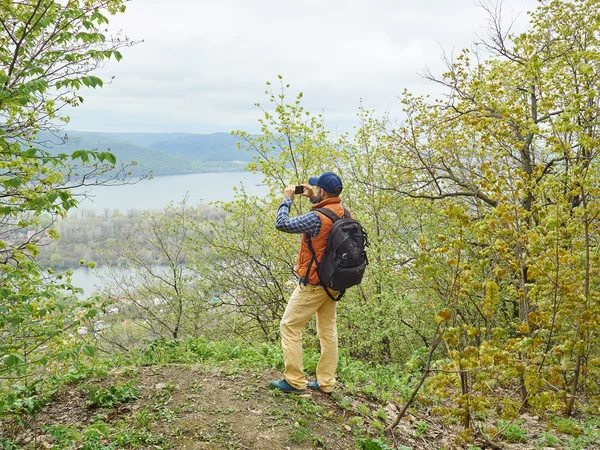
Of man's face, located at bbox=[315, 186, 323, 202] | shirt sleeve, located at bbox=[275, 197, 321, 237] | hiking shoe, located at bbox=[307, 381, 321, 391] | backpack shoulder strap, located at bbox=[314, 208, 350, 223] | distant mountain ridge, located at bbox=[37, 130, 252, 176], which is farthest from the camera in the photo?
distant mountain ridge, located at bbox=[37, 130, 252, 176]

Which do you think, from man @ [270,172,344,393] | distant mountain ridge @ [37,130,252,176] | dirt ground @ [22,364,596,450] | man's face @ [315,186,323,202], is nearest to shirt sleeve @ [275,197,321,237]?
man @ [270,172,344,393]

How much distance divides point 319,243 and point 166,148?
15536 centimetres

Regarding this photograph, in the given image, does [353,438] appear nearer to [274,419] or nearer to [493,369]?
[274,419]

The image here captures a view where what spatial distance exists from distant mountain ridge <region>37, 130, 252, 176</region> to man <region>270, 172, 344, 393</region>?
2007 mm

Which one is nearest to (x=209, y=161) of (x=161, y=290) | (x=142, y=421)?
(x=161, y=290)

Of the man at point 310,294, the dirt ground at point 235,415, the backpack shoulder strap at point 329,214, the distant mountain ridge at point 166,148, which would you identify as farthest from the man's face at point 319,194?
the dirt ground at point 235,415

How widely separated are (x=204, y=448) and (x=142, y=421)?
74 centimetres

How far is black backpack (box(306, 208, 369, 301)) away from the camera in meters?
4.63

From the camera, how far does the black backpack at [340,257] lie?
4629 mm

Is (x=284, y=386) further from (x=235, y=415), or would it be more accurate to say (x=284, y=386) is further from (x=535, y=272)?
(x=535, y=272)

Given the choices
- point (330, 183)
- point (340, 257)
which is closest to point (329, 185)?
point (330, 183)

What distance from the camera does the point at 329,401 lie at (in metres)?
5.13

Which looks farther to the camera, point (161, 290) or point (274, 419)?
point (161, 290)

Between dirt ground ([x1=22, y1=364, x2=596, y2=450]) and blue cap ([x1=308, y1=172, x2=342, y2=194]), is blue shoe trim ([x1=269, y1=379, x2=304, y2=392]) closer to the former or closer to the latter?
dirt ground ([x1=22, y1=364, x2=596, y2=450])
